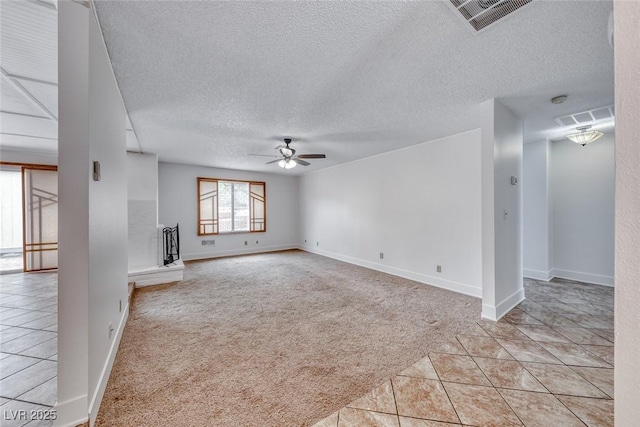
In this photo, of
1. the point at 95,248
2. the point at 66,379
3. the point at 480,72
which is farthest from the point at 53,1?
Result: the point at 480,72

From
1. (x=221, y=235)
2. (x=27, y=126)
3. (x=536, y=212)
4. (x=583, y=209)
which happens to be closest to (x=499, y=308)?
(x=536, y=212)

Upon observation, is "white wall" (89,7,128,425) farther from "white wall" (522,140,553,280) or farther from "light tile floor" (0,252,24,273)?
A: "white wall" (522,140,553,280)

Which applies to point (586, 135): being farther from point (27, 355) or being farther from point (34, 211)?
point (34, 211)

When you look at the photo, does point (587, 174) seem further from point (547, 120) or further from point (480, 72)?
point (480, 72)

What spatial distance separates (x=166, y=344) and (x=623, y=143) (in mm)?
3234

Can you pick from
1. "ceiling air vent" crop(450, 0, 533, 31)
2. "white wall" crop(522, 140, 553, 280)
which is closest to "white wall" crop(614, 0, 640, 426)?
"ceiling air vent" crop(450, 0, 533, 31)

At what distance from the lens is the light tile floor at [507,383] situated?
1.57 metres

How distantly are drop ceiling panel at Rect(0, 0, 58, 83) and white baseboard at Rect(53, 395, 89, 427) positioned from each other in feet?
7.84

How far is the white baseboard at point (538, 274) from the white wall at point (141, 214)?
685 cm

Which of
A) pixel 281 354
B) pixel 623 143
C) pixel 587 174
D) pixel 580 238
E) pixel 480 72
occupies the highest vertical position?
pixel 480 72

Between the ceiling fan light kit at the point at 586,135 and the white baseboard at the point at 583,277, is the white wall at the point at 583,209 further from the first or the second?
the ceiling fan light kit at the point at 586,135

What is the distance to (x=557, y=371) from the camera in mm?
1998

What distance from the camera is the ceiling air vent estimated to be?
4.89 feet

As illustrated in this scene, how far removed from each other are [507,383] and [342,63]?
283 centimetres
